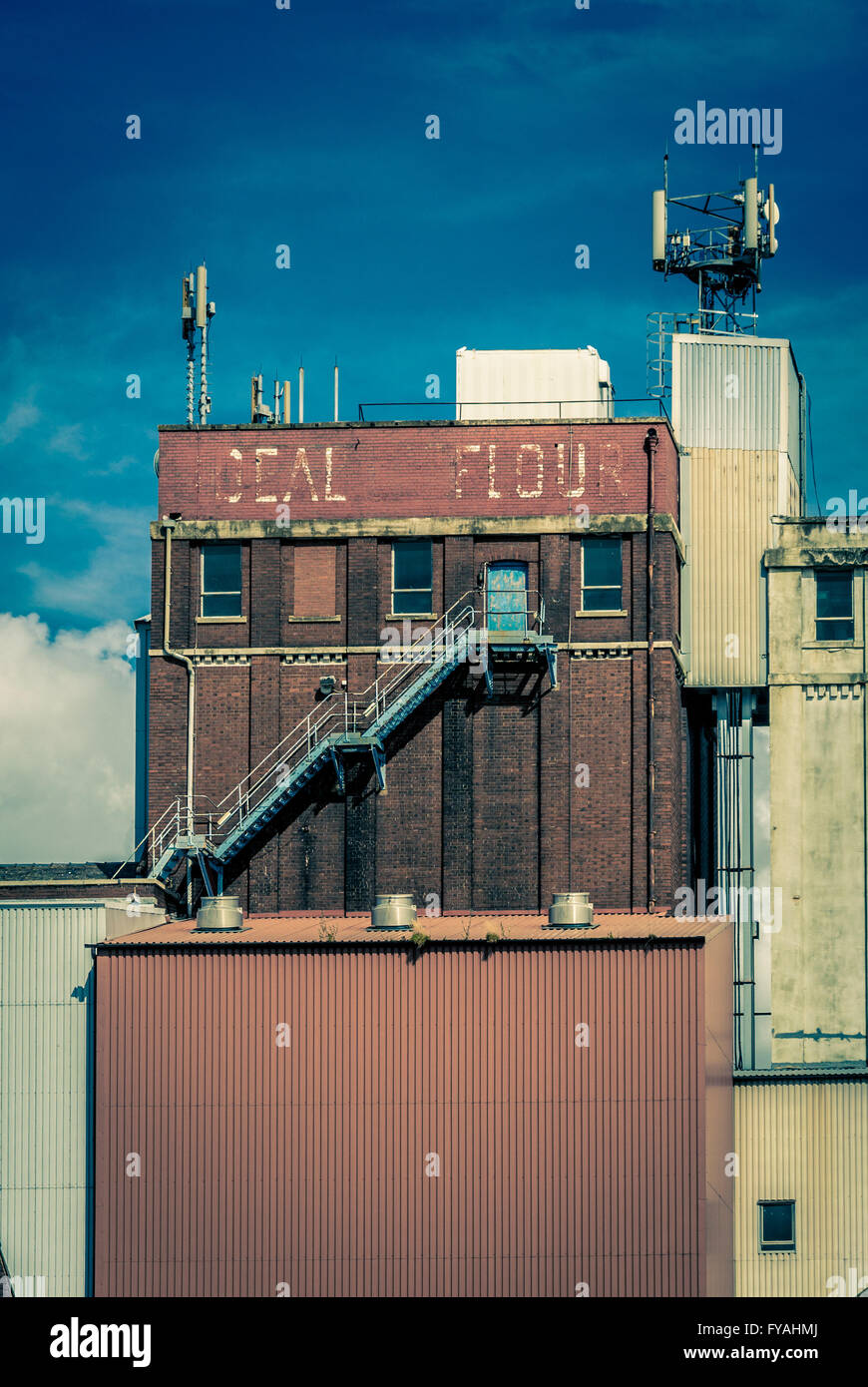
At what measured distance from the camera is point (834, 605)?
166 ft

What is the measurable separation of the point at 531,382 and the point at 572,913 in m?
17.3

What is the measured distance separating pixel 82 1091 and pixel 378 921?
24.0ft

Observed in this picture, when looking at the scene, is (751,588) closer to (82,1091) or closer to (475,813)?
(475,813)

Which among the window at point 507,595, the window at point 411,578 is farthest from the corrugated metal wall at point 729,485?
the window at point 411,578

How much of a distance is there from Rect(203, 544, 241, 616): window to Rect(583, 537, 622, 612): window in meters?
9.11

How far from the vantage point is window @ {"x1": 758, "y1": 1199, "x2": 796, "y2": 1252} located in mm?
47594

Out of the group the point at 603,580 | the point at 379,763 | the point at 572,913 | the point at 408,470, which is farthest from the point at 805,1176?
the point at 408,470

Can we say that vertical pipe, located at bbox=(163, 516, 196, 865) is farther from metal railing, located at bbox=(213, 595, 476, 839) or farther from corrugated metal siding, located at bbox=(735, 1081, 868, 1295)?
corrugated metal siding, located at bbox=(735, 1081, 868, 1295)

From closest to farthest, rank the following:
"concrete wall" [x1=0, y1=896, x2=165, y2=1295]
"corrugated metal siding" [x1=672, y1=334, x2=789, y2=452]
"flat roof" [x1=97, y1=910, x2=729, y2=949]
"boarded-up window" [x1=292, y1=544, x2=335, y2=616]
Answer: "flat roof" [x1=97, y1=910, x2=729, y2=949] < "concrete wall" [x1=0, y1=896, x2=165, y2=1295] < "boarded-up window" [x1=292, y1=544, x2=335, y2=616] < "corrugated metal siding" [x1=672, y1=334, x2=789, y2=452]

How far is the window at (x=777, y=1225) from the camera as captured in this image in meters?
47.6

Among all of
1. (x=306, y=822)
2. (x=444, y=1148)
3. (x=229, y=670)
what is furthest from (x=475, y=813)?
(x=444, y=1148)

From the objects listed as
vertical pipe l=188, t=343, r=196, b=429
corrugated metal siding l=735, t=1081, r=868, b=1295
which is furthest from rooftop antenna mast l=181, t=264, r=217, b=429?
corrugated metal siding l=735, t=1081, r=868, b=1295

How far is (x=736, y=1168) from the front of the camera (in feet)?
157

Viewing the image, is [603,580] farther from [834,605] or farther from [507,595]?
[834,605]
